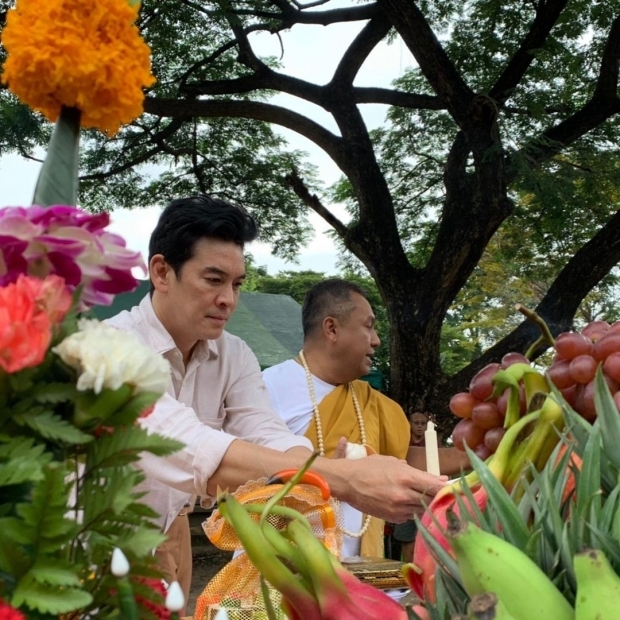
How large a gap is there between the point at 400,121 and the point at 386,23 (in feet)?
2.85

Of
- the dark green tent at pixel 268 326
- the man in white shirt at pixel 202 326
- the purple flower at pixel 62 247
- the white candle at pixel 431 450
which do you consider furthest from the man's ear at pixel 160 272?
the dark green tent at pixel 268 326

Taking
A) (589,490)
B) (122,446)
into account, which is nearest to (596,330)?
(589,490)

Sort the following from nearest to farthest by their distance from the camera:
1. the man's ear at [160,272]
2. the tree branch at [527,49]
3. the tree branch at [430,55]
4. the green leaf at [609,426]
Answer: the green leaf at [609,426]
the man's ear at [160,272]
the tree branch at [430,55]
the tree branch at [527,49]

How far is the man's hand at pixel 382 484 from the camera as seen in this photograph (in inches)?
47.9

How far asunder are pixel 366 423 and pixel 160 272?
1.26 meters

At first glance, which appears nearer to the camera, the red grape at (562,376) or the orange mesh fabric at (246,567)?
the red grape at (562,376)

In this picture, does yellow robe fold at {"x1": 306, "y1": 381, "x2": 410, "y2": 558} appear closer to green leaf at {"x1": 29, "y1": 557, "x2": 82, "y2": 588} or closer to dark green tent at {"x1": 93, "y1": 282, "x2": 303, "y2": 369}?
green leaf at {"x1": 29, "y1": 557, "x2": 82, "y2": 588}

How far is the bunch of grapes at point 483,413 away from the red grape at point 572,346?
0.16 ft

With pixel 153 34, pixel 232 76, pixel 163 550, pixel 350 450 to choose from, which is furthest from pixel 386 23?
pixel 163 550

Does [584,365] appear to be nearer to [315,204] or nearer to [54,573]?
[54,573]

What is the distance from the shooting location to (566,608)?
61cm

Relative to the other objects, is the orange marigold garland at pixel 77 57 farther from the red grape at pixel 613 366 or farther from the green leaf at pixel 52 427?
the red grape at pixel 613 366

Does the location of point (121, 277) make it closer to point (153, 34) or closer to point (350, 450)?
point (350, 450)

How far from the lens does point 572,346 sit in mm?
955
